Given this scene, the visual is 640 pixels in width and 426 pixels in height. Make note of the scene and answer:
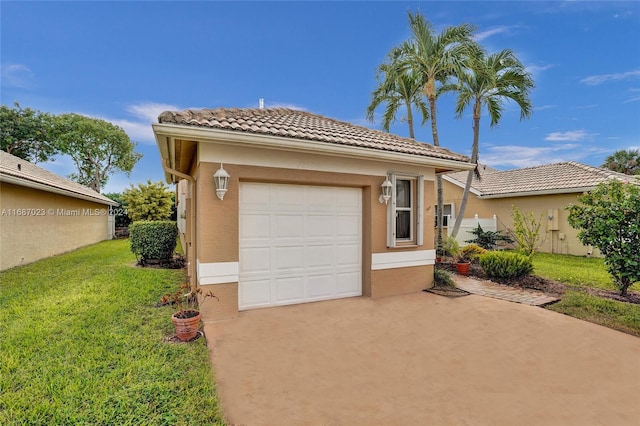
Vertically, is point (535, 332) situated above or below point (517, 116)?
below

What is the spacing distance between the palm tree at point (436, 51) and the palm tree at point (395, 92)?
2.01 feet

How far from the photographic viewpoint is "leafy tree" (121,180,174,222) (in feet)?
65.8

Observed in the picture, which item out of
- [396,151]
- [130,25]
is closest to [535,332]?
[396,151]

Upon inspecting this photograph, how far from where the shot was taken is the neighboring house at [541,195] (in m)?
14.3

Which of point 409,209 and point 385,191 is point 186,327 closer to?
point 385,191

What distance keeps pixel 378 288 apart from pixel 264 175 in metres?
3.73

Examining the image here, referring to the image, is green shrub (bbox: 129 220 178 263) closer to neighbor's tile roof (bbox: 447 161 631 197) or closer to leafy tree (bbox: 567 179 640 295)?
leafy tree (bbox: 567 179 640 295)

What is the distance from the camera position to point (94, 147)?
3284 centimetres

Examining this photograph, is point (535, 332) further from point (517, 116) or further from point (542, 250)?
point (542, 250)

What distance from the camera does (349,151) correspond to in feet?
20.7

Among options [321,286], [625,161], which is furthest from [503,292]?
[625,161]

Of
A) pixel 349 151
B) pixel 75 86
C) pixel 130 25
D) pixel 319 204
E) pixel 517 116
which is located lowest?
pixel 319 204

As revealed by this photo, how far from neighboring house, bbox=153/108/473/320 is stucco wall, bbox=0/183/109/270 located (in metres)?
7.33

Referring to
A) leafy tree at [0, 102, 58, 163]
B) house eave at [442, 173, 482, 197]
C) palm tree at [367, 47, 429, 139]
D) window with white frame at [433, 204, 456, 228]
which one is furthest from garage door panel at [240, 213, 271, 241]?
leafy tree at [0, 102, 58, 163]
